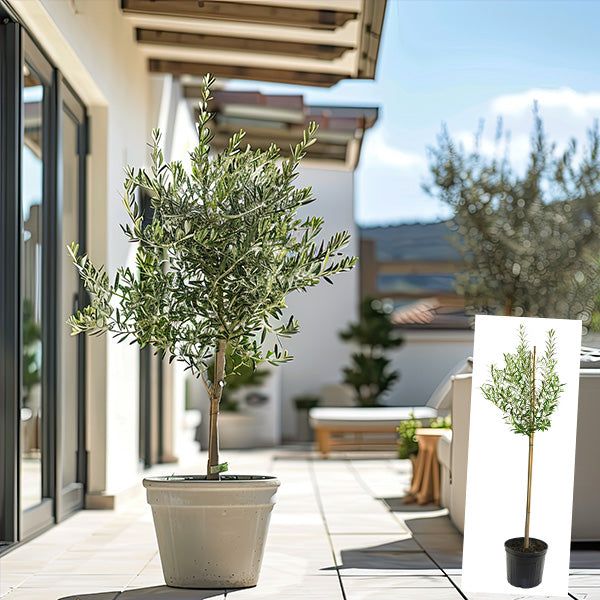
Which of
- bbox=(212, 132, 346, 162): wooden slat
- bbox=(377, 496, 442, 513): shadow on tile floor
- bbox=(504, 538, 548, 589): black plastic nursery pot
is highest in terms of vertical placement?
bbox=(212, 132, 346, 162): wooden slat

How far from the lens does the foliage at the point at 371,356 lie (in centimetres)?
1323

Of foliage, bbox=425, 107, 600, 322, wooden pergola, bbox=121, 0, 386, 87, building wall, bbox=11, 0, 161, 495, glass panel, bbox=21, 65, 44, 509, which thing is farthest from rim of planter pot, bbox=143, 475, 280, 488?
foliage, bbox=425, 107, 600, 322

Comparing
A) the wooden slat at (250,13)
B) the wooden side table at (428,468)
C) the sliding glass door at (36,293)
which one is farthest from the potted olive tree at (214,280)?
the wooden slat at (250,13)

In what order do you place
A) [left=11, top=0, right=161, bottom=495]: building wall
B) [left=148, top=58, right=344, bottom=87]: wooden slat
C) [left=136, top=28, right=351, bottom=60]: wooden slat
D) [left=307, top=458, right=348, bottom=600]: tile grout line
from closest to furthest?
[left=307, top=458, right=348, bottom=600]: tile grout line → [left=11, top=0, right=161, bottom=495]: building wall → [left=136, top=28, right=351, bottom=60]: wooden slat → [left=148, top=58, right=344, bottom=87]: wooden slat


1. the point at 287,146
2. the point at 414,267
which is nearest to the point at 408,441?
the point at 287,146

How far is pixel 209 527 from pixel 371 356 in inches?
366

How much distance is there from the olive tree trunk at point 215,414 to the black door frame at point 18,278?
113 cm

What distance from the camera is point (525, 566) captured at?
411cm

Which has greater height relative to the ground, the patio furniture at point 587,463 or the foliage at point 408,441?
the patio furniture at point 587,463

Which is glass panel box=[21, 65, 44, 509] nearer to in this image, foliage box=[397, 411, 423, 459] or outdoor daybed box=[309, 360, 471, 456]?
foliage box=[397, 411, 423, 459]

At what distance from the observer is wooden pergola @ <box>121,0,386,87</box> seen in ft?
23.7

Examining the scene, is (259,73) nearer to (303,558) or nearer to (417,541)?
(417,541)

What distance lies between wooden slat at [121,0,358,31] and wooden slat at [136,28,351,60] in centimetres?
96

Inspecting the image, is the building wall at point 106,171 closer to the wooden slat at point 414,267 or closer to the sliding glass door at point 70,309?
the sliding glass door at point 70,309
